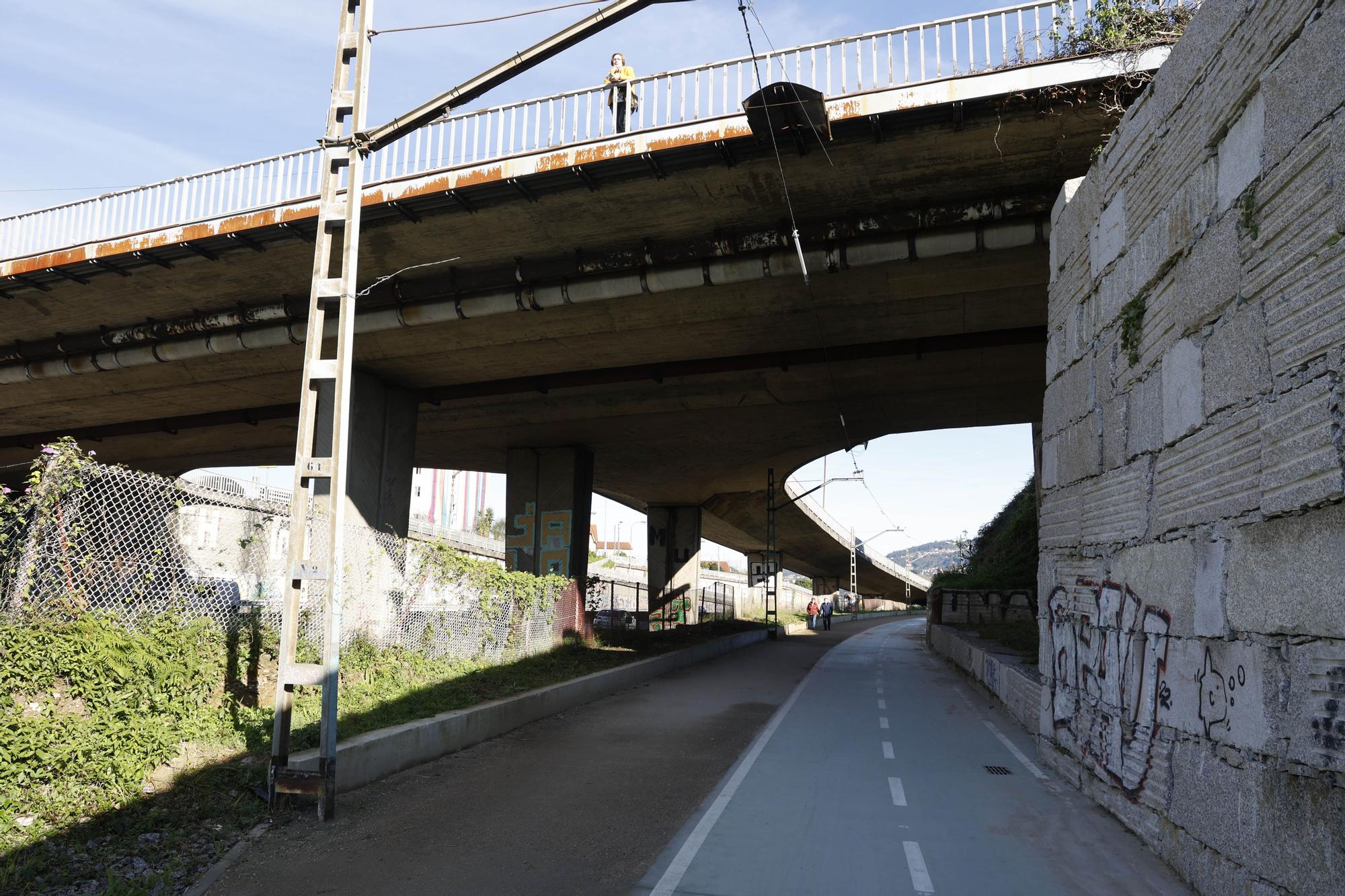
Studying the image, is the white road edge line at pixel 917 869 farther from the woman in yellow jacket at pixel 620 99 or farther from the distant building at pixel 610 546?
the distant building at pixel 610 546

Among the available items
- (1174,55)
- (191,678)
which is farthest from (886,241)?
(191,678)

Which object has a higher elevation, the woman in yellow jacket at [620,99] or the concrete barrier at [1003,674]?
the woman in yellow jacket at [620,99]

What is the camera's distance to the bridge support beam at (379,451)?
22.5 meters

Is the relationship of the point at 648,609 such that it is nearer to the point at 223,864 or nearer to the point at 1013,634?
the point at 1013,634

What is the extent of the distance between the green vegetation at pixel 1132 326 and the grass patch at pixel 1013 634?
33.0 feet

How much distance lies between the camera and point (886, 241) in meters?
15.6

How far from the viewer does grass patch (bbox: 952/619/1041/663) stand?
64.3 ft

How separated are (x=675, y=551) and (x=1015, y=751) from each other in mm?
33232

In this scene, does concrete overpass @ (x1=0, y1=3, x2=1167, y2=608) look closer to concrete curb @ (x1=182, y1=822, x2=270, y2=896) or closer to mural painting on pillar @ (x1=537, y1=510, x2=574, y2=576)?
mural painting on pillar @ (x1=537, y1=510, x2=574, y2=576)

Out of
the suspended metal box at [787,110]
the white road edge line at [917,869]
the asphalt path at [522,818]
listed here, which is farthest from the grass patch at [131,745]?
the suspended metal box at [787,110]

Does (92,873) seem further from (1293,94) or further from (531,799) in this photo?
(1293,94)

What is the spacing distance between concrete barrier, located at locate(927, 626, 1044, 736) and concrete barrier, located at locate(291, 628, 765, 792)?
743cm

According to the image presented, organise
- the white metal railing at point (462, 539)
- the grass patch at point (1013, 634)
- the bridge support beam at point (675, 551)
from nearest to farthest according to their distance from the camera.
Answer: the grass patch at point (1013, 634)
the bridge support beam at point (675, 551)
the white metal railing at point (462, 539)

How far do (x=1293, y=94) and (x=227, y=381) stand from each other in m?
24.9
